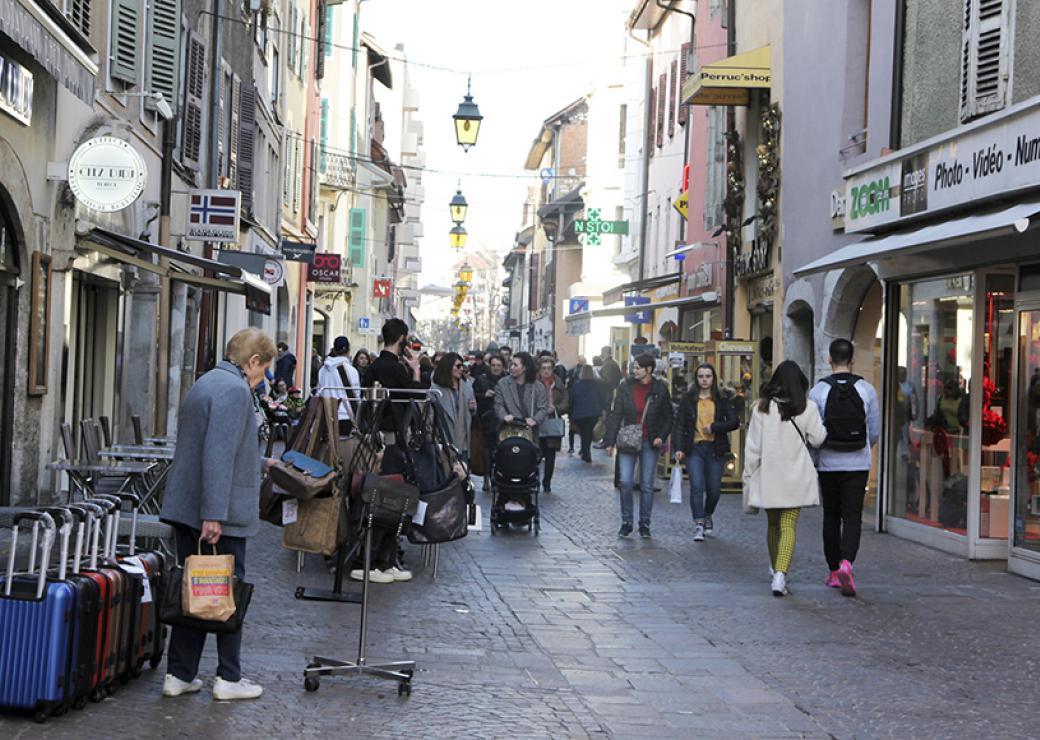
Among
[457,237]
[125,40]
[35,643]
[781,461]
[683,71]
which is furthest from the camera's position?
[457,237]

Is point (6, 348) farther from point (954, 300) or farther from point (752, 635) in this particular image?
point (954, 300)

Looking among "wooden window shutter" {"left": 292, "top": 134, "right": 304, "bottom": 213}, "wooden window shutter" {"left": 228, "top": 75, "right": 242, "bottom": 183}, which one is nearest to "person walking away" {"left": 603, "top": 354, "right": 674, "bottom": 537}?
"wooden window shutter" {"left": 228, "top": 75, "right": 242, "bottom": 183}

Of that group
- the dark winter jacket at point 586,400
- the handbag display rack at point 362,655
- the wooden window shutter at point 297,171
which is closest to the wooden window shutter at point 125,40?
the dark winter jacket at point 586,400

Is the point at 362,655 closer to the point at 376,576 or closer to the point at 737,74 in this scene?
the point at 376,576

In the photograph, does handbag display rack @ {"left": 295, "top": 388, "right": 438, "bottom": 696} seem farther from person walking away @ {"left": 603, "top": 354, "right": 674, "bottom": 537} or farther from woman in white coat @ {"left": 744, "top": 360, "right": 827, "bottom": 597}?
person walking away @ {"left": 603, "top": 354, "right": 674, "bottom": 537}

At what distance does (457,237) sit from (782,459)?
43.9 meters

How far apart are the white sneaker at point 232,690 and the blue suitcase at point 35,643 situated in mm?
796

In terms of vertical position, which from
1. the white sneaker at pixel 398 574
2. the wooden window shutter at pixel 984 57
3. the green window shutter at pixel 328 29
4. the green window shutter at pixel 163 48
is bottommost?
the white sneaker at pixel 398 574

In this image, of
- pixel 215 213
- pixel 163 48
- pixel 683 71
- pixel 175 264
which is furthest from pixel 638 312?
pixel 163 48

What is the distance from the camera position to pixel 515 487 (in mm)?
15195

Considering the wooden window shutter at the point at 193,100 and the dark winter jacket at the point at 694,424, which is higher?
the wooden window shutter at the point at 193,100

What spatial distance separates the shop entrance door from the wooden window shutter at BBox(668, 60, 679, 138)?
23580 millimetres

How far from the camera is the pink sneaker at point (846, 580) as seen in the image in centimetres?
1146

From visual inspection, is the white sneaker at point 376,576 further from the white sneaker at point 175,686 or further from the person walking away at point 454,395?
the white sneaker at point 175,686
